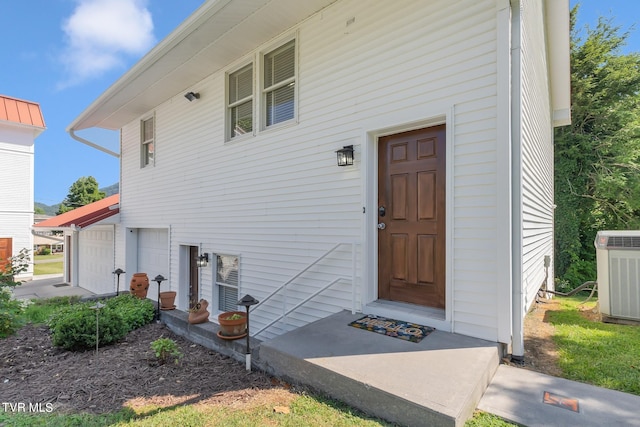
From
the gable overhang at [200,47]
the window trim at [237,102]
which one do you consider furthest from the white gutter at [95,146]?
the window trim at [237,102]

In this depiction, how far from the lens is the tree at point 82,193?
30.8 m

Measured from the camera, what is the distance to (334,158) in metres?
4.26

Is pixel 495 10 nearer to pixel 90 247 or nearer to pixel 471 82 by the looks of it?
pixel 471 82

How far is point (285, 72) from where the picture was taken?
513 cm

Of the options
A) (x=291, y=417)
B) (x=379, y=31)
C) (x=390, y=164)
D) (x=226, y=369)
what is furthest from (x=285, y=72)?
(x=291, y=417)

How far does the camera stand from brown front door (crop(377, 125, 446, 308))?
3.48 m

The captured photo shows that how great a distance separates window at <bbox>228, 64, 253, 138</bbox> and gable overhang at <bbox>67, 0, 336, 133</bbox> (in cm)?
30

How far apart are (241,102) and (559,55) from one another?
692cm

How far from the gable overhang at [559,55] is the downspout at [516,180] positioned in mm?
4449

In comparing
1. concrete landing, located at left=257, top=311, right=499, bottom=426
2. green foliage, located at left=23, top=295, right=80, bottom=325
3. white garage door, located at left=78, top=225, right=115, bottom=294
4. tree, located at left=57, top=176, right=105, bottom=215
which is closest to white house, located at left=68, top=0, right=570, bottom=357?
concrete landing, located at left=257, top=311, right=499, bottom=426

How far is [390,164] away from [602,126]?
10.4 metres

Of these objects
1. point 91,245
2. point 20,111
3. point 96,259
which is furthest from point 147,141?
point 20,111

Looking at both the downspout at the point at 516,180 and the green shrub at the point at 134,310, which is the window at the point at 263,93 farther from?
the green shrub at the point at 134,310

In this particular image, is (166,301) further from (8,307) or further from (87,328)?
(8,307)
